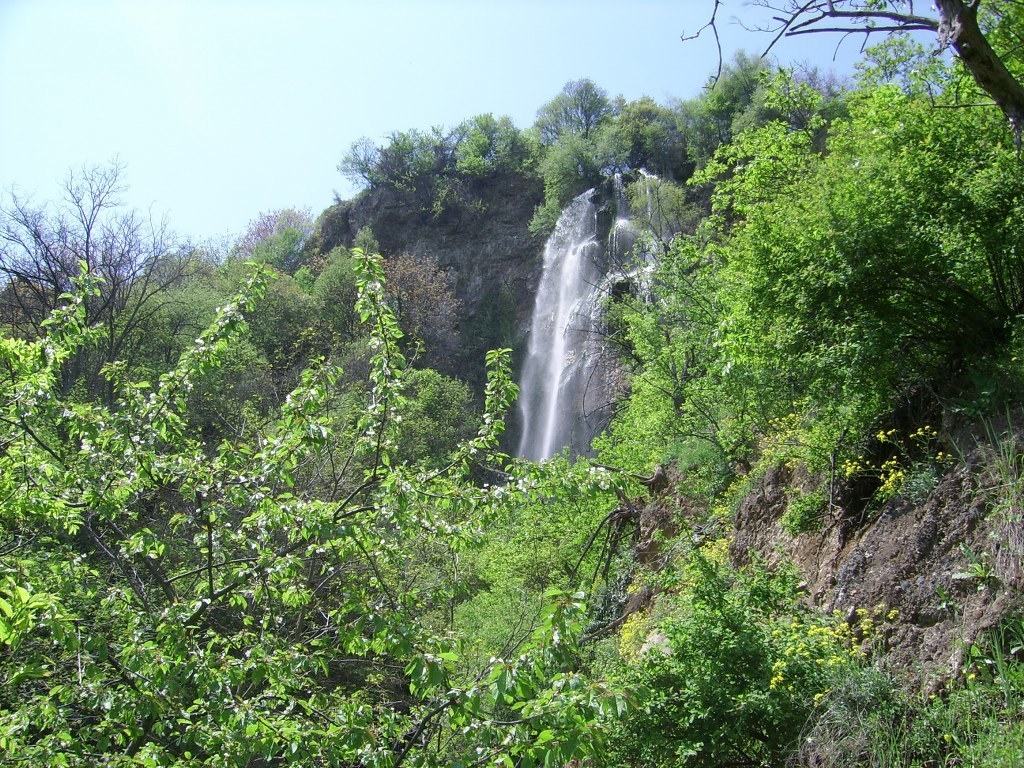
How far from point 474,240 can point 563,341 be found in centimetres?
1358

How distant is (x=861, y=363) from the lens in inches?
271

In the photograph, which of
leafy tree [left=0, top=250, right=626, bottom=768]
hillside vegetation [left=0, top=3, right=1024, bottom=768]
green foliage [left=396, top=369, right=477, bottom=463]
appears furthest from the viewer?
green foliage [left=396, top=369, right=477, bottom=463]

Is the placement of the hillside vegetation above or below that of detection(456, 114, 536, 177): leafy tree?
below

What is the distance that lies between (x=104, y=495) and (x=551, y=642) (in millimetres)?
3138

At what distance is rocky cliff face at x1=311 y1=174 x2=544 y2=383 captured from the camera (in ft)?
143

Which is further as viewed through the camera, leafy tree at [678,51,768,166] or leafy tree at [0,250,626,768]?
leafy tree at [678,51,768,166]

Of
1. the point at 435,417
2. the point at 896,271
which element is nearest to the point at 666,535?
the point at 896,271

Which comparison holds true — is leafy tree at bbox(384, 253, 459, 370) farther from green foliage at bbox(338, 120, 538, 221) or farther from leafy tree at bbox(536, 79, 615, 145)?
leafy tree at bbox(536, 79, 615, 145)

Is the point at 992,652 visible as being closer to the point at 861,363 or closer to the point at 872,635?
the point at 872,635

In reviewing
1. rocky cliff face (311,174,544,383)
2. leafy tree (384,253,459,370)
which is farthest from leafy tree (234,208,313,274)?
leafy tree (384,253,459,370)

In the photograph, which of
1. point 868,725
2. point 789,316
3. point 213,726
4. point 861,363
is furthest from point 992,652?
point 213,726

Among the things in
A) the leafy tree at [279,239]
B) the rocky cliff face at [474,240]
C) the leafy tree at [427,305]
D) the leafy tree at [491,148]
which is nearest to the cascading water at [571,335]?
the rocky cliff face at [474,240]

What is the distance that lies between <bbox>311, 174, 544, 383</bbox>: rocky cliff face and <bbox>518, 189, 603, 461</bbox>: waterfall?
3.27m

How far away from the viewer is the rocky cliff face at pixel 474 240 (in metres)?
43.5
